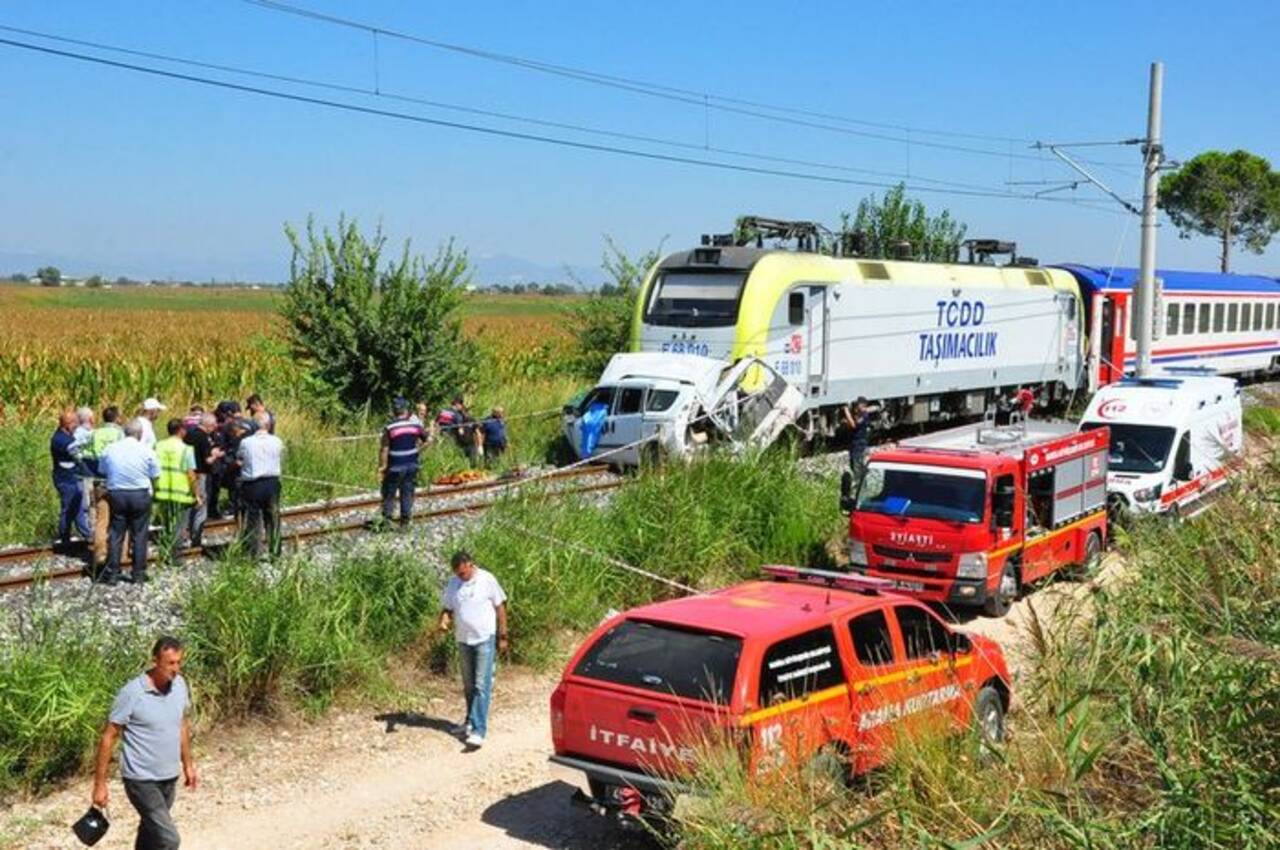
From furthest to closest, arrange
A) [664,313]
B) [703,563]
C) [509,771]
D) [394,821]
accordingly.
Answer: [664,313], [703,563], [509,771], [394,821]

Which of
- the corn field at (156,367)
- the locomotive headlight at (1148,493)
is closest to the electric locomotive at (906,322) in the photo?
the locomotive headlight at (1148,493)

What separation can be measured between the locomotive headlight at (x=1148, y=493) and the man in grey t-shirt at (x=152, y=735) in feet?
45.8

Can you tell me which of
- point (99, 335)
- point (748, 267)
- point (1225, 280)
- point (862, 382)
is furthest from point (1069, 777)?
point (99, 335)

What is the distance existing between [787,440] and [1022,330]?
366 inches

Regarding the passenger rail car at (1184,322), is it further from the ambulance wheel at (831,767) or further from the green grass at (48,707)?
the green grass at (48,707)

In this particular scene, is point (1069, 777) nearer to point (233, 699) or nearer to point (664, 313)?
point (233, 699)

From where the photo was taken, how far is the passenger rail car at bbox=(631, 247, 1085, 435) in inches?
885

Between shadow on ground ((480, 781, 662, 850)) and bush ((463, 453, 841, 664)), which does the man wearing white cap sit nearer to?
bush ((463, 453, 841, 664))

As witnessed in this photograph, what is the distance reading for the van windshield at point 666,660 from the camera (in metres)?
8.51

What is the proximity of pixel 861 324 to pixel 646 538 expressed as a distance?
10028mm

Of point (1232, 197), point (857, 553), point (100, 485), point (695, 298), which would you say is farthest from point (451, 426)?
point (1232, 197)

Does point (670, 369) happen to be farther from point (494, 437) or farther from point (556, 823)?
point (556, 823)

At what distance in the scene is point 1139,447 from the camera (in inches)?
760

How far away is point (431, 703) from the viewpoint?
481 inches
